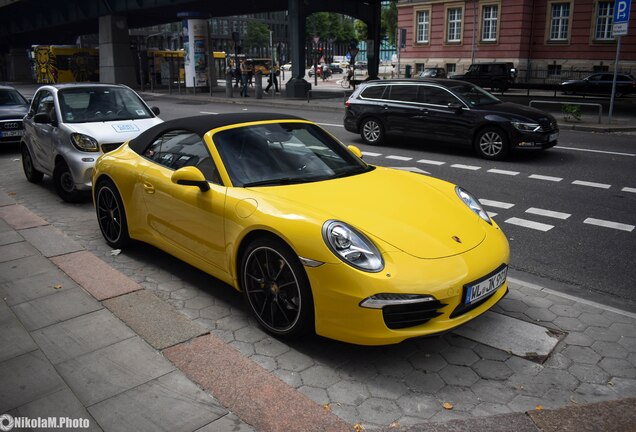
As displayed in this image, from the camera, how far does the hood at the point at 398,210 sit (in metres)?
3.48

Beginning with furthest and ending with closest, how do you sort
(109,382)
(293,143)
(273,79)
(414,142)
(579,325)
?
1. (273,79)
2. (414,142)
3. (293,143)
4. (579,325)
5. (109,382)

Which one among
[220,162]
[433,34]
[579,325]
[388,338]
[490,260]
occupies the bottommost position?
[579,325]

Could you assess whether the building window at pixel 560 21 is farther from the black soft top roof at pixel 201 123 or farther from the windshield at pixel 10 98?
the black soft top roof at pixel 201 123

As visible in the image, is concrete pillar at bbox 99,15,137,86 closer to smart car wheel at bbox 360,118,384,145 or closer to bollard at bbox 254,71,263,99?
bollard at bbox 254,71,263,99

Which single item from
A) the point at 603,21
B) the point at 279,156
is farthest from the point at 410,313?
the point at 603,21

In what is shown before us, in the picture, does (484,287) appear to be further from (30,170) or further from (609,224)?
(30,170)

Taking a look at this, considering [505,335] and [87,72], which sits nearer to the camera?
[505,335]

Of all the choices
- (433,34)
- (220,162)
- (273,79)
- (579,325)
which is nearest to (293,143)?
(220,162)

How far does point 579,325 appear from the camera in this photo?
3.99m

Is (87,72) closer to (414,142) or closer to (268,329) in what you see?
(414,142)

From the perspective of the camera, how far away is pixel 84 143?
24.4 feet

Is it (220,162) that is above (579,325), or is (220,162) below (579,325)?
above

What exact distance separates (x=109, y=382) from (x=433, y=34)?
45383mm

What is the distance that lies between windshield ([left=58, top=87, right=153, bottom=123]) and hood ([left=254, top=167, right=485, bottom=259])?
5.42m
